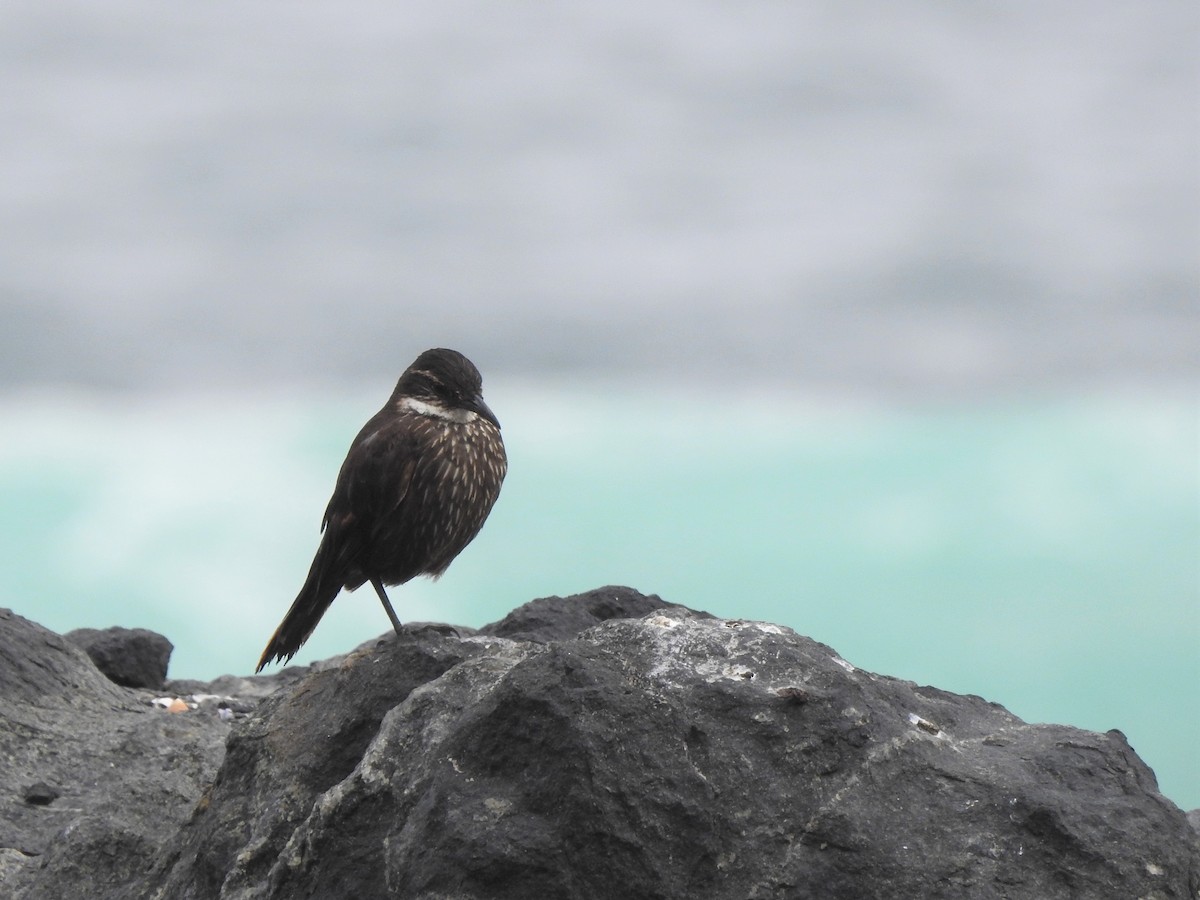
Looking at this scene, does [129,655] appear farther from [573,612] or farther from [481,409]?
[573,612]

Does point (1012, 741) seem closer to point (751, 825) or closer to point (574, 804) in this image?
point (751, 825)

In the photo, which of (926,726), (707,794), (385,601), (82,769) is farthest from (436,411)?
(707,794)

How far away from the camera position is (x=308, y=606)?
798 centimetres

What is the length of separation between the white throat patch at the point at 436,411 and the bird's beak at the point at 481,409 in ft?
0.18

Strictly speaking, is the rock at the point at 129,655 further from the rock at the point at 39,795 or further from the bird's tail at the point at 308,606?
the bird's tail at the point at 308,606

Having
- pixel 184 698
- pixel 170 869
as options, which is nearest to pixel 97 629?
pixel 184 698

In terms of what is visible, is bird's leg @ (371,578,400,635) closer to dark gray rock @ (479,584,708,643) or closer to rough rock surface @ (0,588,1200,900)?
dark gray rock @ (479,584,708,643)

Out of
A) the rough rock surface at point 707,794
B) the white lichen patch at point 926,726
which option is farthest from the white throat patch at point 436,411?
the white lichen patch at point 926,726

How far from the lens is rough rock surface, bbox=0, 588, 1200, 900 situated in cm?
445

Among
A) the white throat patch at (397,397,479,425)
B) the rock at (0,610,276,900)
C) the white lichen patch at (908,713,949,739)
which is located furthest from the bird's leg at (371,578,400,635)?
the white lichen patch at (908,713,949,739)

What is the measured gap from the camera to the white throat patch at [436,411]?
27.0 feet

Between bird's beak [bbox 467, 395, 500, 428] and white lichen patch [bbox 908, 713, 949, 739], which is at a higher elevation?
bird's beak [bbox 467, 395, 500, 428]

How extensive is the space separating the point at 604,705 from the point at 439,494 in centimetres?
353

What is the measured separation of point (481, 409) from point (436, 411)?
10.4 inches
